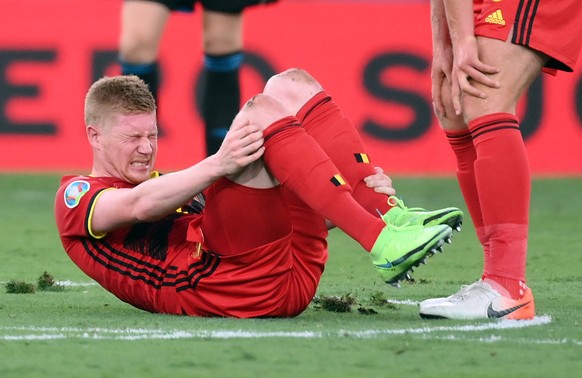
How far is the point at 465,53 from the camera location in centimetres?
393

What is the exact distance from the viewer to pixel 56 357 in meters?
3.10

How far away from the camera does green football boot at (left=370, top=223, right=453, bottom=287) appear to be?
3.44 metres

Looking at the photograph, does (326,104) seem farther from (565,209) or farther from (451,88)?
(565,209)

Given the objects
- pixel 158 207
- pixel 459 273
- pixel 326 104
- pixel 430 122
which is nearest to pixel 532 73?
pixel 326 104

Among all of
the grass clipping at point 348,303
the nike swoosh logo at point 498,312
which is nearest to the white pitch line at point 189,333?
the nike swoosh logo at point 498,312

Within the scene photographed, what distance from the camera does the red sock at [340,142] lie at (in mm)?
3900

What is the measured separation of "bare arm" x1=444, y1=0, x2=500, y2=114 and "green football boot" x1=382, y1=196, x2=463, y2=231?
0.42 meters

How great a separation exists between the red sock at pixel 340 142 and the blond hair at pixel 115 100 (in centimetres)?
49

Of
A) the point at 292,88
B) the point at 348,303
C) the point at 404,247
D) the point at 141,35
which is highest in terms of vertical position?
the point at 292,88

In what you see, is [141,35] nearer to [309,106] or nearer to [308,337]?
[309,106]

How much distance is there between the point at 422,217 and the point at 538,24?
0.73m

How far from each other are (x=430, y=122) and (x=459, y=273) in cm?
415

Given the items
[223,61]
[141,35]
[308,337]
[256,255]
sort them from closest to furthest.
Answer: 1. [308,337]
2. [256,255]
3. [141,35]
4. [223,61]

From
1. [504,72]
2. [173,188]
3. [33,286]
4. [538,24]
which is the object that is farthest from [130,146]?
[538,24]
